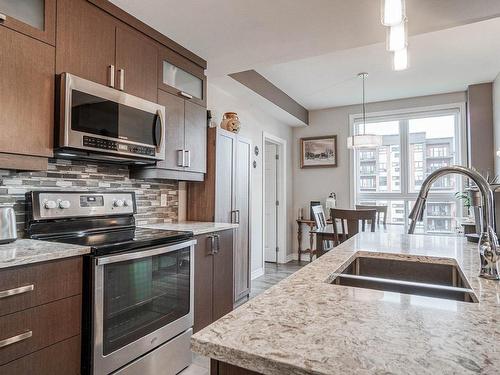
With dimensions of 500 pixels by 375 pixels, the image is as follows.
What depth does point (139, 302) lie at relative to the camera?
182cm

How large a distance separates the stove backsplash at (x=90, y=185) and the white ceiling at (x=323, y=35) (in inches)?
42.8

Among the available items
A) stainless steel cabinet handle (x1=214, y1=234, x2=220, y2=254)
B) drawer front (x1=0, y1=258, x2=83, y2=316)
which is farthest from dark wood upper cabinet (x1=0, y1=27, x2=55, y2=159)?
stainless steel cabinet handle (x1=214, y1=234, x2=220, y2=254)

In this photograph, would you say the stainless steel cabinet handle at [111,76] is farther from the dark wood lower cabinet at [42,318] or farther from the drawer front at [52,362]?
the drawer front at [52,362]

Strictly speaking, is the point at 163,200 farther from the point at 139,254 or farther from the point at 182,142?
the point at 139,254

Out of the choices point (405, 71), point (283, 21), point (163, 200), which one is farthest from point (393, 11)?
point (405, 71)

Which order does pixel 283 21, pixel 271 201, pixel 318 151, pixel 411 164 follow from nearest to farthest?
pixel 283 21, pixel 411 164, pixel 271 201, pixel 318 151

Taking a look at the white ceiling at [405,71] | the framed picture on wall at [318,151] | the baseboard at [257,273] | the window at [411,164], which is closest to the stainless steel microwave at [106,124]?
the white ceiling at [405,71]

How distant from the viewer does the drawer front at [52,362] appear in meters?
1.28

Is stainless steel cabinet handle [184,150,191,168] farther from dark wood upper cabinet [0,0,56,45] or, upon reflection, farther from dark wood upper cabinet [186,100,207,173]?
dark wood upper cabinet [0,0,56,45]

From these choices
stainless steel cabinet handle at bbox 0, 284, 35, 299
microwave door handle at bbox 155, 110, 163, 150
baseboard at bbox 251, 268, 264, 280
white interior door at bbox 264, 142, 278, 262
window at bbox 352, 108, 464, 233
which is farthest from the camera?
white interior door at bbox 264, 142, 278, 262

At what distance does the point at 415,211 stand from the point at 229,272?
6.70 feet

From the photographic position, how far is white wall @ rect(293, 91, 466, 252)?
5234mm

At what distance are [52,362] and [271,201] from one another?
419 cm

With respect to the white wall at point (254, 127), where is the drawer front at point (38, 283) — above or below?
below
